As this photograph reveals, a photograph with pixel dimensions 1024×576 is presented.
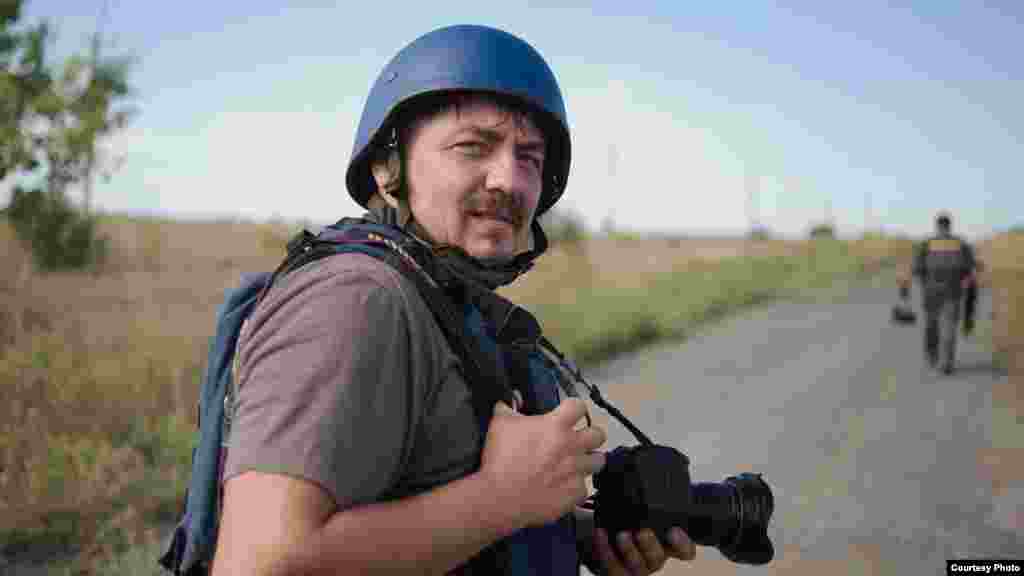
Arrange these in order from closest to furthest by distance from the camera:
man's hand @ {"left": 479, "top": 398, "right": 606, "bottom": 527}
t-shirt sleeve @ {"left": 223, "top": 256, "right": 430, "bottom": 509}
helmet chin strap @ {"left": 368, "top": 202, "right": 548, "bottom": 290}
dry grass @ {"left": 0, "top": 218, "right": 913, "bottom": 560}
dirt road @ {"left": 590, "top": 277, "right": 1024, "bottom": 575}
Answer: t-shirt sleeve @ {"left": 223, "top": 256, "right": 430, "bottom": 509} < man's hand @ {"left": 479, "top": 398, "right": 606, "bottom": 527} < helmet chin strap @ {"left": 368, "top": 202, "right": 548, "bottom": 290} < dry grass @ {"left": 0, "top": 218, "right": 913, "bottom": 560} < dirt road @ {"left": 590, "top": 277, "right": 1024, "bottom": 575}

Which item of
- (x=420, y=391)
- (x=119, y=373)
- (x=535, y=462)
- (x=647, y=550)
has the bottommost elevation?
(x=119, y=373)

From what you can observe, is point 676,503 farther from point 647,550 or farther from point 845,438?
point 845,438

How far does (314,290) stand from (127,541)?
3.81 metres

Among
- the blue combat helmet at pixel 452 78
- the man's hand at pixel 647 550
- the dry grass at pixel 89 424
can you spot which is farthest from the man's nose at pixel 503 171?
the dry grass at pixel 89 424

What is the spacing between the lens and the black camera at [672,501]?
72.2 inches

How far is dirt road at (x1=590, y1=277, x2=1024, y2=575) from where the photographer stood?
4.90 meters

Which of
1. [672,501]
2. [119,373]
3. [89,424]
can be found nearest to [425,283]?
[672,501]

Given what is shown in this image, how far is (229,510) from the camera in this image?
1214 mm

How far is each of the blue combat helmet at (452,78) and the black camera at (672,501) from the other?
1.75ft

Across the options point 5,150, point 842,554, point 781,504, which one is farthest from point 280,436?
point 5,150

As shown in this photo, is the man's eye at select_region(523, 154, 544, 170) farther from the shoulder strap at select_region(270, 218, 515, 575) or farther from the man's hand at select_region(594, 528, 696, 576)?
the man's hand at select_region(594, 528, 696, 576)

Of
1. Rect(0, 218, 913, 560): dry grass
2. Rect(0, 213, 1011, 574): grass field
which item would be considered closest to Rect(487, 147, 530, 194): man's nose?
Rect(0, 213, 1011, 574): grass field

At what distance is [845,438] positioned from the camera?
7336mm

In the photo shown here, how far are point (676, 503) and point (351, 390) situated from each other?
95 centimetres
